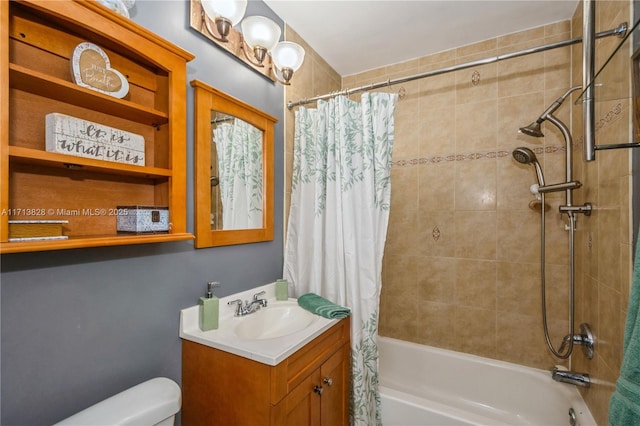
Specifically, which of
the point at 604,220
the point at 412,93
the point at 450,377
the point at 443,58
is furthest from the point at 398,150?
the point at 450,377

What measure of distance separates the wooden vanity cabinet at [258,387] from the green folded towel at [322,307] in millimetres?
75

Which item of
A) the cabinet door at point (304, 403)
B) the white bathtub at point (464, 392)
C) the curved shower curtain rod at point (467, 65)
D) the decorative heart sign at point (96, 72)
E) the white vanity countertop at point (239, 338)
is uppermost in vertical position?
the curved shower curtain rod at point (467, 65)

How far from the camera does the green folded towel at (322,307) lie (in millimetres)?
1437

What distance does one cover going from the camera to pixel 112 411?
867 millimetres

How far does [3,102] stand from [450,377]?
2601mm

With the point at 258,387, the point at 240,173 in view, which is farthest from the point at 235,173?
the point at 258,387

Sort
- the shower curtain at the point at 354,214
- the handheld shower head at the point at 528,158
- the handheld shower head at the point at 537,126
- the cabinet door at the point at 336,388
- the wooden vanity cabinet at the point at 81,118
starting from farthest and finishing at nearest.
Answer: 1. the handheld shower head at the point at 528,158
2. the handheld shower head at the point at 537,126
3. the shower curtain at the point at 354,214
4. the cabinet door at the point at 336,388
5. the wooden vanity cabinet at the point at 81,118

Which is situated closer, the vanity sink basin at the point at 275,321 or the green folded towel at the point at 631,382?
the green folded towel at the point at 631,382

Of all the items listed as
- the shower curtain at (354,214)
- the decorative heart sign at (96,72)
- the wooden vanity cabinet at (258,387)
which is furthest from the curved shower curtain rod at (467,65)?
the wooden vanity cabinet at (258,387)

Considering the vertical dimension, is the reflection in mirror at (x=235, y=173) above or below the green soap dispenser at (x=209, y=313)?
above

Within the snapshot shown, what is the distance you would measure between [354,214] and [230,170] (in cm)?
71

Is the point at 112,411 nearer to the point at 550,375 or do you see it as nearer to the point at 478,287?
the point at 478,287

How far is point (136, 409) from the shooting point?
2.90 ft

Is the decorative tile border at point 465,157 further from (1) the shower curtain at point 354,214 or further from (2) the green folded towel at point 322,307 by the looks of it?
(2) the green folded towel at point 322,307
